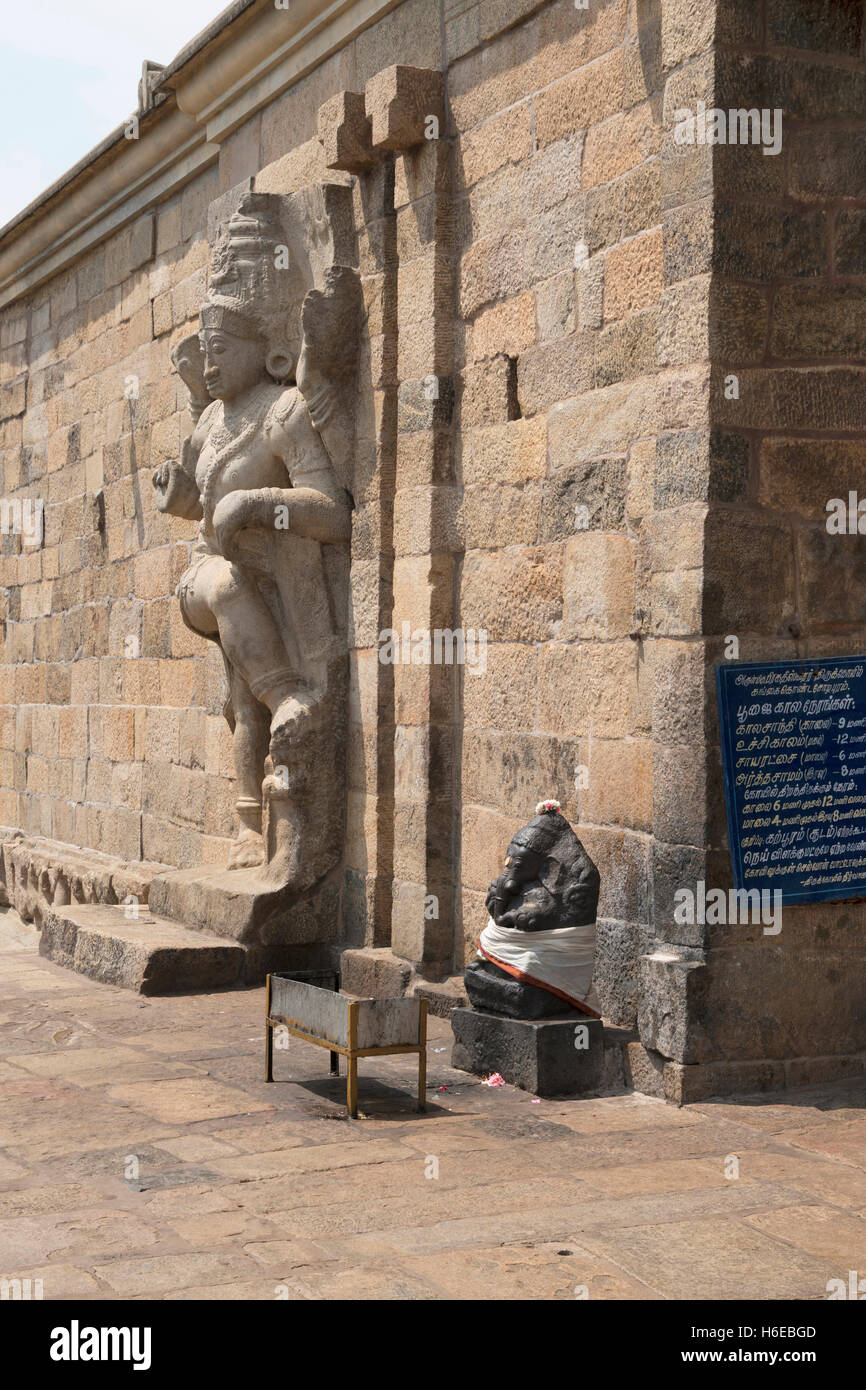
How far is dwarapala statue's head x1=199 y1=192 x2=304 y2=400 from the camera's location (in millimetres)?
7125

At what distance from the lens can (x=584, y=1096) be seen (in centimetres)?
489

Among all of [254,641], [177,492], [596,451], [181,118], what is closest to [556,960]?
[596,451]

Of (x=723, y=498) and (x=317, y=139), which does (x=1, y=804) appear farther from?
(x=723, y=498)

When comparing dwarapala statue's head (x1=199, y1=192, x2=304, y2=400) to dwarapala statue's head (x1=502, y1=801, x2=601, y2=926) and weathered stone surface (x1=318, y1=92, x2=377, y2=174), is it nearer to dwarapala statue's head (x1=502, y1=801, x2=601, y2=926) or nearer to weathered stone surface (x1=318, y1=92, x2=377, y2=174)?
weathered stone surface (x1=318, y1=92, x2=377, y2=174)

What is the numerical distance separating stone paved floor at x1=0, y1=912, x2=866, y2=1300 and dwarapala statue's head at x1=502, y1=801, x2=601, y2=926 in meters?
0.59

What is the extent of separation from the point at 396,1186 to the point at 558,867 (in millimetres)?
1326

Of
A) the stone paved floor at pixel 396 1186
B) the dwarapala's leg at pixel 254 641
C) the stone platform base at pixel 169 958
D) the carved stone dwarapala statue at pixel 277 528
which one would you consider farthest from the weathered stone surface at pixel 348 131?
the stone paved floor at pixel 396 1186

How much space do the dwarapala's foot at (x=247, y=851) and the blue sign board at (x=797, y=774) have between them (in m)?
3.09

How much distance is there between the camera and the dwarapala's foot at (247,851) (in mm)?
7375

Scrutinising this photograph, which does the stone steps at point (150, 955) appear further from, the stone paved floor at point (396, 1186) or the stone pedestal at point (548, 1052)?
the stone pedestal at point (548, 1052)

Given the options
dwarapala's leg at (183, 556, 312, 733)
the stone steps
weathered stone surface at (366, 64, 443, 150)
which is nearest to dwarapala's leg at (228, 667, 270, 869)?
dwarapala's leg at (183, 556, 312, 733)

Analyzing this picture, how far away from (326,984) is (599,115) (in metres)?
3.02

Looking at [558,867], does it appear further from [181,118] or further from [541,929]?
[181,118]
